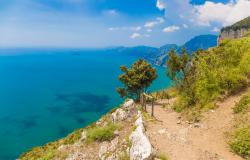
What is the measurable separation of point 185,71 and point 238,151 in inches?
818

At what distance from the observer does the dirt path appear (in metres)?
14.6

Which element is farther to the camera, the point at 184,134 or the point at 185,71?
the point at 185,71

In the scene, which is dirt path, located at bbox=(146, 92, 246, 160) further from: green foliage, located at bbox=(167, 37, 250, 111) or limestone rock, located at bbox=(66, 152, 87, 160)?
limestone rock, located at bbox=(66, 152, 87, 160)

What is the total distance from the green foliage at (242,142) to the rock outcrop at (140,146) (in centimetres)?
571

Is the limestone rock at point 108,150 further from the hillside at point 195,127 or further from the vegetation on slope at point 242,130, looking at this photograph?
the vegetation on slope at point 242,130

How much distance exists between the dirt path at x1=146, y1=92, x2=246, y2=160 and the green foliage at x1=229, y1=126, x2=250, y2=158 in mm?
424

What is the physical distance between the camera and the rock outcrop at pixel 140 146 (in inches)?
535

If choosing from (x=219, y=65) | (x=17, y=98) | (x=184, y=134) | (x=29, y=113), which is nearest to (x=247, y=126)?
(x=184, y=134)

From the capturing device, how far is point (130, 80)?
37.3m

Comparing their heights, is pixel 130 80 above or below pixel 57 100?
above

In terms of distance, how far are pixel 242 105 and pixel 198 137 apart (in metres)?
5.04

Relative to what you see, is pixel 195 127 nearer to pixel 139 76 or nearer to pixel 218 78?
pixel 218 78

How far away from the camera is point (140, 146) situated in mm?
14516

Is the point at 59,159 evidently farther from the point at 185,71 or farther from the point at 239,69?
the point at 185,71
